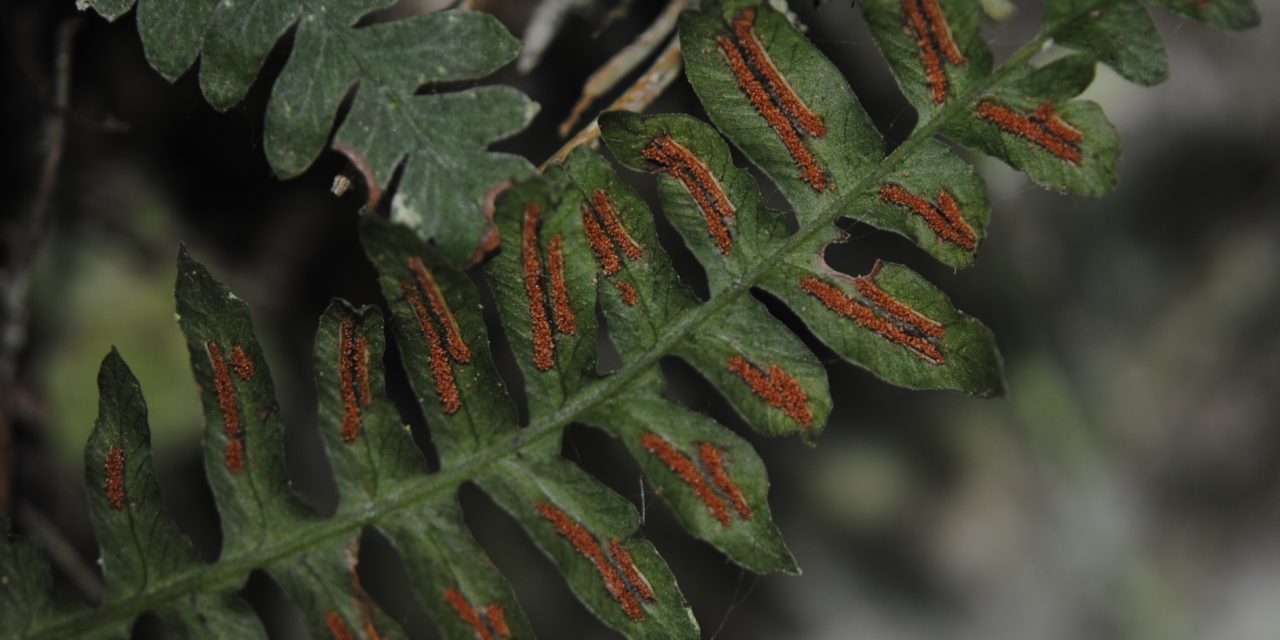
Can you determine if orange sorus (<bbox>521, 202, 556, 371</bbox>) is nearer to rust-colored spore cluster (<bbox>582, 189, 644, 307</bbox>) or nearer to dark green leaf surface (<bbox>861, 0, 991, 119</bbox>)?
rust-colored spore cluster (<bbox>582, 189, 644, 307</bbox>)

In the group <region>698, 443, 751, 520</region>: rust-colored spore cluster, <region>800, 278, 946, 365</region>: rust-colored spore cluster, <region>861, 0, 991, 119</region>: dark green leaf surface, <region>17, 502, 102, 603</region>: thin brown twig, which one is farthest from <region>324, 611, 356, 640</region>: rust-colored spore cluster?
<region>861, 0, 991, 119</region>: dark green leaf surface

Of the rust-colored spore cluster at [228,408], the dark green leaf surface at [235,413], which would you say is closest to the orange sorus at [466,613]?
the dark green leaf surface at [235,413]

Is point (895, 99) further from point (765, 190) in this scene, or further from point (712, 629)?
point (712, 629)

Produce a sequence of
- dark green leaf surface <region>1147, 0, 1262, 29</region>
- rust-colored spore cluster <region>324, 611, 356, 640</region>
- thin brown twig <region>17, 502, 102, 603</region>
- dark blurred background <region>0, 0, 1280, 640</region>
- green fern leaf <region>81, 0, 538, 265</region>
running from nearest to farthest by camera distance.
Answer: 1. dark green leaf surface <region>1147, 0, 1262, 29</region>
2. green fern leaf <region>81, 0, 538, 265</region>
3. rust-colored spore cluster <region>324, 611, 356, 640</region>
4. thin brown twig <region>17, 502, 102, 603</region>
5. dark blurred background <region>0, 0, 1280, 640</region>

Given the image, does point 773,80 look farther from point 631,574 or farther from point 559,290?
point 631,574

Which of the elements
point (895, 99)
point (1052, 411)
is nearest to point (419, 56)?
point (895, 99)

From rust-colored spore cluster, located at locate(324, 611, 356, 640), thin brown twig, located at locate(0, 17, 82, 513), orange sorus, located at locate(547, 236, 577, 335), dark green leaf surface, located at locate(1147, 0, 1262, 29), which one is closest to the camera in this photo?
dark green leaf surface, located at locate(1147, 0, 1262, 29)

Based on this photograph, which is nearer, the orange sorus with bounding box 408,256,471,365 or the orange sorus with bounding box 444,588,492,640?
the orange sorus with bounding box 408,256,471,365
